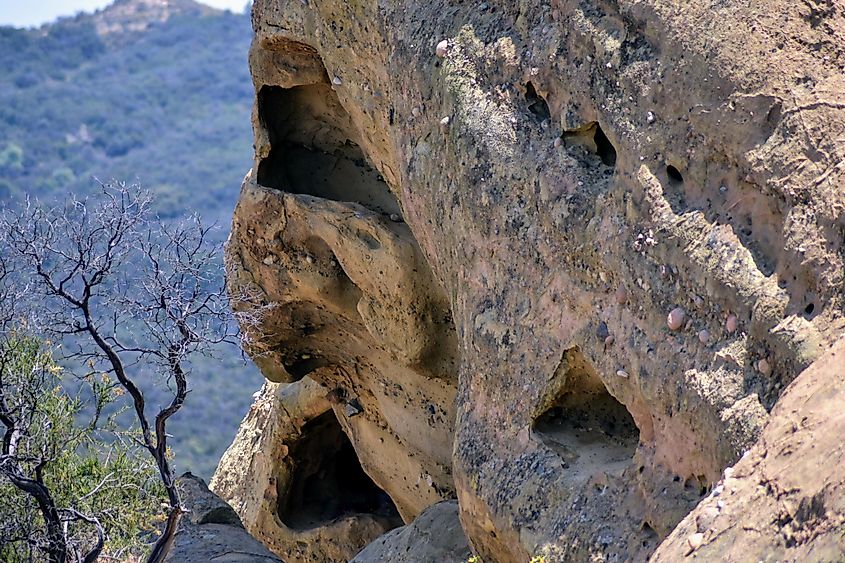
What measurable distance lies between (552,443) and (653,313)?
0.81m

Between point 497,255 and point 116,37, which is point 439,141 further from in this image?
point 116,37

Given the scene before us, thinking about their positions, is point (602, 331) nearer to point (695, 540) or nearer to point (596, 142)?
point (596, 142)

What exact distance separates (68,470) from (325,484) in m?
2.37

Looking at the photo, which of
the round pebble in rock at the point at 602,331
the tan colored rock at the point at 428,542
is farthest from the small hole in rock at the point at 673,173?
the tan colored rock at the point at 428,542

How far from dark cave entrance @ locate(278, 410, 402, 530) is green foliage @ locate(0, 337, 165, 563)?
1419mm

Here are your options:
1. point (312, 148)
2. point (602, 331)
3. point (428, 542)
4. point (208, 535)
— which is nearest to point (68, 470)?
point (208, 535)

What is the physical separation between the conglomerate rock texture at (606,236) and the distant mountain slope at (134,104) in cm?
2894

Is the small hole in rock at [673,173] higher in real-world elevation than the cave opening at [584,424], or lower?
higher

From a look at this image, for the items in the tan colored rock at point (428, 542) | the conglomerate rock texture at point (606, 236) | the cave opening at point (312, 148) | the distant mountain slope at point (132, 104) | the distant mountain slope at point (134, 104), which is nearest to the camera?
the conglomerate rock texture at point (606, 236)

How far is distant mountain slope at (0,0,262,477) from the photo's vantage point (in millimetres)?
45625

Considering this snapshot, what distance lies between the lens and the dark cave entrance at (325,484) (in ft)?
32.9

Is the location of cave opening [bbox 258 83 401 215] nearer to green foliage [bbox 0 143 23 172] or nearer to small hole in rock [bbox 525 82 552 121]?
small hole in rock [bbox 525 82 552 121]

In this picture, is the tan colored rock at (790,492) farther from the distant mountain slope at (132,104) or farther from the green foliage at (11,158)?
the green foliage at (11,158)

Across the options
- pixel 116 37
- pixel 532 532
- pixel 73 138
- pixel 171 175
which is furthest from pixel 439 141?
pixel 116 37
